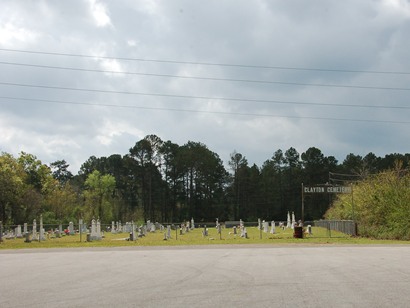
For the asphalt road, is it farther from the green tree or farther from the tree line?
the tree line

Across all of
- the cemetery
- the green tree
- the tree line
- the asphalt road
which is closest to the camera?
the asphalt road

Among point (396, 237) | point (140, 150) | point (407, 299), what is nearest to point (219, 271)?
point (407, 299)

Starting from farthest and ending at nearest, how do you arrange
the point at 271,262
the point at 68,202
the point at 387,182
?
the point at 68,202 → the point at 387,182 → the point at 271,262

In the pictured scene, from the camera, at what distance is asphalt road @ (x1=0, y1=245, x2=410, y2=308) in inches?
341

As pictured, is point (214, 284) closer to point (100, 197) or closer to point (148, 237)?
point (148, 237)

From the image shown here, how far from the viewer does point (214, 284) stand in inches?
425

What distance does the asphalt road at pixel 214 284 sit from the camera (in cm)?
867

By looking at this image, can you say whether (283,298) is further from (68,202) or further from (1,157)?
(68,202)

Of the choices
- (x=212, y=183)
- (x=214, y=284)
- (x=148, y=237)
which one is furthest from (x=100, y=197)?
(x=214, y=284)

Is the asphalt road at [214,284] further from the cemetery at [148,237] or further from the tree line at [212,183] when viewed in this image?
the tree line at [212,183]

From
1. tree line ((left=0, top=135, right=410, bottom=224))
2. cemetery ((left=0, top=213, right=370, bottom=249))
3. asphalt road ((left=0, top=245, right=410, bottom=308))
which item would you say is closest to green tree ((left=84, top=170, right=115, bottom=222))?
tree line ((left=0, top=135, right=410, bottom=224))

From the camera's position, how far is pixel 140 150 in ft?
399

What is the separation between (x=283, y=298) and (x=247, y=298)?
2.16 ft

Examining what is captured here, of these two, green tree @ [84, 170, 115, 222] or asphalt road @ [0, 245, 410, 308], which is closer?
asphalt road @ [0, 245, 410, 308]
